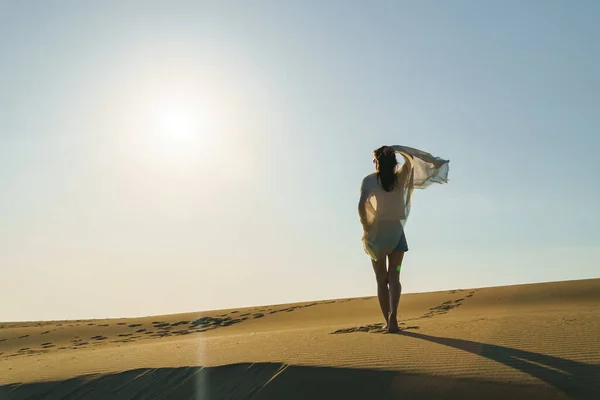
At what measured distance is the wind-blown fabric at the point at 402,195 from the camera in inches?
266

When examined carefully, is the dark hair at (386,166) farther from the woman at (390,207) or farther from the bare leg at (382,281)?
the bare leg at (382,281)

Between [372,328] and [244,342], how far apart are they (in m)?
1.66

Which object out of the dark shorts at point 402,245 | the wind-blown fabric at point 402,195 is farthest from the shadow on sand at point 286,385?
the wind-blown fabric at point 402,195

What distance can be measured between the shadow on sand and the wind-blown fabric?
1156 mm

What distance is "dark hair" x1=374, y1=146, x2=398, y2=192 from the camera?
6.76 metres

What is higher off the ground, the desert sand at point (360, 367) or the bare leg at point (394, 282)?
the bare leg at point (394, 282)

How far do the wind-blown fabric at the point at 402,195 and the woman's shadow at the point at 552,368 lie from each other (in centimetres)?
168

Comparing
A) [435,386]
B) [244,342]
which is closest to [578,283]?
[244,342]

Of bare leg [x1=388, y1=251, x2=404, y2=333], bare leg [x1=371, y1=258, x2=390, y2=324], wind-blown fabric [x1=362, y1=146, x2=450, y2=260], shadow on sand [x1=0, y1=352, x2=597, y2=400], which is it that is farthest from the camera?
bare leg [x1=371, y1=258, x2=390, y2=324]

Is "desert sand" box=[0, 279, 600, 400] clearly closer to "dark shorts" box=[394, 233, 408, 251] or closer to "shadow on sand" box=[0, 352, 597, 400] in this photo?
"shadow on sand" box=[0, 352, 597, 400]

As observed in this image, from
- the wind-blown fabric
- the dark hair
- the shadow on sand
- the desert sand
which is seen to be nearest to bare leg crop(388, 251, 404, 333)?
the wind-blown fabric

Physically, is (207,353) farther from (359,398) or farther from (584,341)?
(584,341)

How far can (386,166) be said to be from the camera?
22.2 feet

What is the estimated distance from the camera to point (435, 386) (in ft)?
14.4
